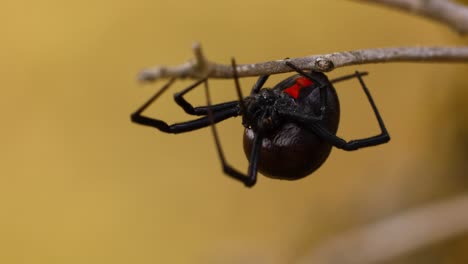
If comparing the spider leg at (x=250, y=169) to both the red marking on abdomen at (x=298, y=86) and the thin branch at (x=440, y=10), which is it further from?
the thin branch at (x=440, y=10)

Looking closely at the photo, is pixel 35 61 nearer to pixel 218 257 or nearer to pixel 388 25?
pixel 218 257

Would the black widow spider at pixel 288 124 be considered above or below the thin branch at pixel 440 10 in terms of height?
below

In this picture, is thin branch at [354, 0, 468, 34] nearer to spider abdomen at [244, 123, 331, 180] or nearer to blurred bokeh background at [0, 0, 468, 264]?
spider abdomen at [244, 123, 331, 180]

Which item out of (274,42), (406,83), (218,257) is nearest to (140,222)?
(218,257)

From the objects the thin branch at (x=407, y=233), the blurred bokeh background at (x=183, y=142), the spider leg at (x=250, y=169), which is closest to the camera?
the spider leg at (x=250, y=169)

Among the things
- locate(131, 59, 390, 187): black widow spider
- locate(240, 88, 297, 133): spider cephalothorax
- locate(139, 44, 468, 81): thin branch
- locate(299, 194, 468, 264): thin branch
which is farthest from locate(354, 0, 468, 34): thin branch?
locate(299, 194, 468, 264): thin branch

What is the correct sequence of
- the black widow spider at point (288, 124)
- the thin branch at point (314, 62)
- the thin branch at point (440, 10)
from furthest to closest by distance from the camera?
the black widow spider at point (288, 124), the thin branch at point (440, 10), the thin branch at point (314, 62)

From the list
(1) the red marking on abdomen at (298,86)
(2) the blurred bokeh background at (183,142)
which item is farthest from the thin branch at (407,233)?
(1) the red marking on abdomen at (298,86)
